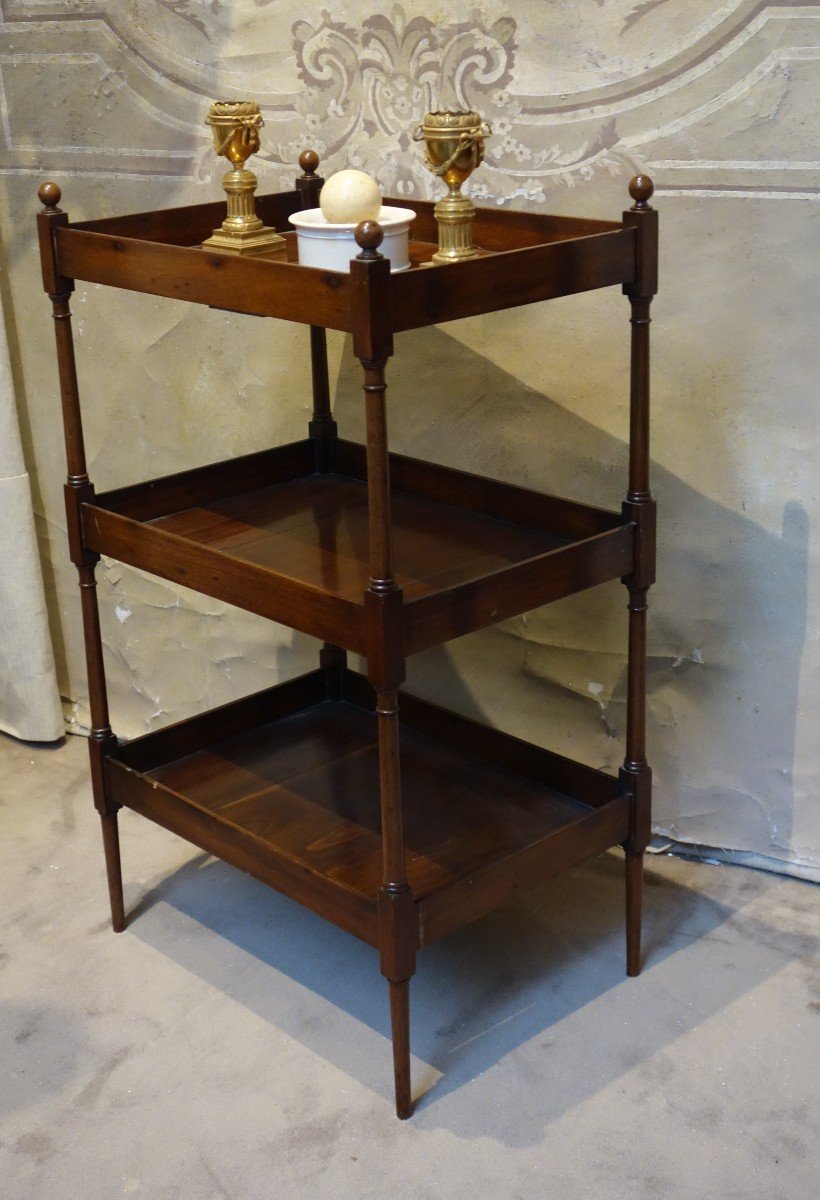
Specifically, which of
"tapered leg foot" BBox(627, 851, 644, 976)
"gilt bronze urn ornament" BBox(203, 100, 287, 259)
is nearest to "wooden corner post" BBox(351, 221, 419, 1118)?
"gilt bronze urn ornament" BBox(203, 100, 287, 259)

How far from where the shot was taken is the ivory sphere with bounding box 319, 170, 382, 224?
1.87 metres

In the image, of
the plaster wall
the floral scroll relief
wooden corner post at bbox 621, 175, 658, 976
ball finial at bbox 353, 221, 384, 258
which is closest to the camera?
ball finial at bbox 353, 221, 384, 258

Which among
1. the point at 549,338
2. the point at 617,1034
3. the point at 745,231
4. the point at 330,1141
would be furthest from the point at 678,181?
the point at 330,1141

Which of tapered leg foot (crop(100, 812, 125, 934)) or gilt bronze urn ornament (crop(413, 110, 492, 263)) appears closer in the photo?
gilt bronze urn ornament (crop(413, 110, 492, 263))

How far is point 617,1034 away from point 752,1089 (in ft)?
0.69

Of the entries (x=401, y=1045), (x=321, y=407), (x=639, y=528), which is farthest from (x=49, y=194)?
(x=401, y=1045)

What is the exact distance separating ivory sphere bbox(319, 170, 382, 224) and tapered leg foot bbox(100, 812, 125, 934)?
1.05 metres

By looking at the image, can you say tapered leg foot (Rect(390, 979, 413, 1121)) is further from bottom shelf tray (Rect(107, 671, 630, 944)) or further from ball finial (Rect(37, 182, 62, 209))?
ball finial (Rect(37, 182, 62, 209))

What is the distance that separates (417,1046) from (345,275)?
1.10 m

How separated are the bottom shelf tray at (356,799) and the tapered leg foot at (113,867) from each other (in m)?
0.07

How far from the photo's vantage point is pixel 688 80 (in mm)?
2131

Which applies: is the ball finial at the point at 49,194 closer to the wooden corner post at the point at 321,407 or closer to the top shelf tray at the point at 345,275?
the top shelf tray at the point at 345,275

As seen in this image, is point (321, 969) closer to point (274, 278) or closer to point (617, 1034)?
point (617, 1034)

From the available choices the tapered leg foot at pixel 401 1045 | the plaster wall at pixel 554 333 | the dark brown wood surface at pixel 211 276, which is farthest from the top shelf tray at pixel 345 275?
the tapered leg foot at pixel 401 1045
